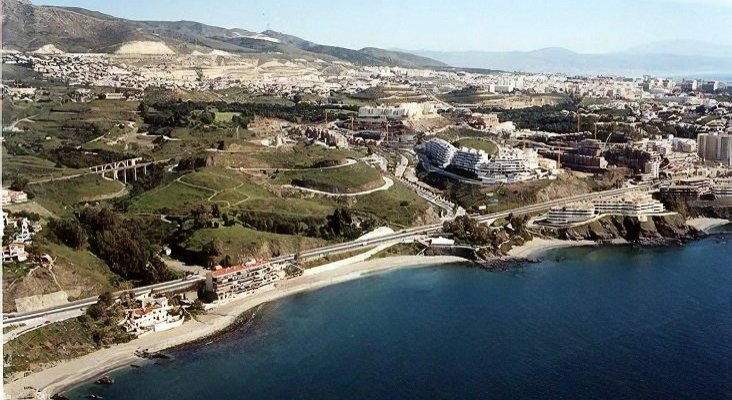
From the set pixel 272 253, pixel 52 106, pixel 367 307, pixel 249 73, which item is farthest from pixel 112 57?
pixel 367 307

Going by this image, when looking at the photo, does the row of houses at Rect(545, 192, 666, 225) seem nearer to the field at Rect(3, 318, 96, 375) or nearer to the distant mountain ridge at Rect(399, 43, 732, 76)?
the field at Rect(3, 318, 96, 375)

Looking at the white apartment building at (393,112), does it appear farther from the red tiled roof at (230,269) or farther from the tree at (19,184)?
the red tiled roof at (230,269)

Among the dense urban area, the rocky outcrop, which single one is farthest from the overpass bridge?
the rocky outcrop

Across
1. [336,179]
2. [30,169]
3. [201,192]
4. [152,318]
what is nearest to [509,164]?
[336,179]

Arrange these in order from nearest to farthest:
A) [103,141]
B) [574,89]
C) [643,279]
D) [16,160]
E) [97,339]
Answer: [97,339] < [643,279] < [16,160] < [103,141] < [574,89]

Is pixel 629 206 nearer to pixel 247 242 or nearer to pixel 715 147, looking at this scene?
pixel 247 242

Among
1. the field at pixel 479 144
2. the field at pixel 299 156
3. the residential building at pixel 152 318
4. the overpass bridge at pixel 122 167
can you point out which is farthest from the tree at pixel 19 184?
the field at pixel 479 144

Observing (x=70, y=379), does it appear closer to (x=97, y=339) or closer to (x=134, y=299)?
(x=97, y=339)
